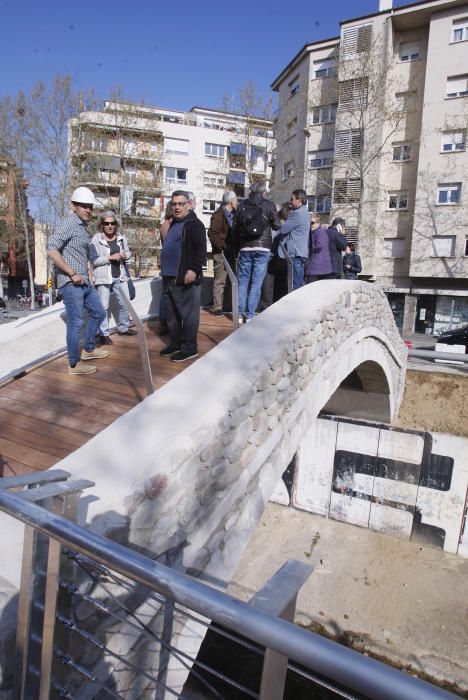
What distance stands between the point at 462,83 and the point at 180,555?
86.7 ft

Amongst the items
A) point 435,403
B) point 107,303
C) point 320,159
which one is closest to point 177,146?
point 320,159

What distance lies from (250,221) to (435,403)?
23.2ft

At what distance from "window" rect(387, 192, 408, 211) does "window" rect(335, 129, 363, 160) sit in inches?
114

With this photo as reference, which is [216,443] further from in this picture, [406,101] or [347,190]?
[406,101]

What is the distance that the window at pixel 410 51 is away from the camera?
76.7 feet

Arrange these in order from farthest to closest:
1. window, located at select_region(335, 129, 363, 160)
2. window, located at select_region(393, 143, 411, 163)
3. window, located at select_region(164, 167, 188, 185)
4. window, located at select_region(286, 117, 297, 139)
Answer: window, located at select_region(164, 167, 188, 185), window, located at select_region(286, 117, 297, 139), window, located at select_region(335, 129, 363, 160), window, located at select_region(393, 143, 411, 163)

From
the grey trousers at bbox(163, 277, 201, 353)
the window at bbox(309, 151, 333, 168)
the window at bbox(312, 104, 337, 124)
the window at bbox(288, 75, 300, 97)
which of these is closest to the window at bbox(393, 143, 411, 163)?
the window at bbox(309, 151, 333, 168)

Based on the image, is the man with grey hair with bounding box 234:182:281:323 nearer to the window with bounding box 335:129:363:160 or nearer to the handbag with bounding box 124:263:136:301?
the handbag with bounding box 124:263:136:301

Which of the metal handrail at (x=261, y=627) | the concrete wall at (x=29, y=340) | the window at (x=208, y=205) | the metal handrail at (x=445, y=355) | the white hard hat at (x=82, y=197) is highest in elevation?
the window at (x=208, y=205)

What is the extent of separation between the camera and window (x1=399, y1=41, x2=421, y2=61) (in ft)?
76.7

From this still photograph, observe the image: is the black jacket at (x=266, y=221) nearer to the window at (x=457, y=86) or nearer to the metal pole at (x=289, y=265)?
the metal pole at (x=289, y=265)

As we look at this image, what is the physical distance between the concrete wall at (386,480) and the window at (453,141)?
61.0 ft

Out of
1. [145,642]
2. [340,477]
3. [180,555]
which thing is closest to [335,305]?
[180,555]

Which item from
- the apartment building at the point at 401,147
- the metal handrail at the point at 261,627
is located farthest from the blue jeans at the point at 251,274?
the apartment building at the point at 401,147
